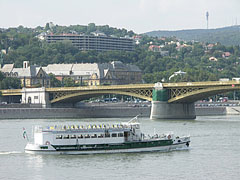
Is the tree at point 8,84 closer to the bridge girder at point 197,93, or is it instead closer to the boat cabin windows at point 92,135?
the bridge girder at point 197,93

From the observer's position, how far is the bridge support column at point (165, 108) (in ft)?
414

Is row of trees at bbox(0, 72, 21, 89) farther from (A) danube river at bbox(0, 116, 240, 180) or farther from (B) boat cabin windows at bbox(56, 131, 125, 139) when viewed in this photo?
(B) boat cabin windows at bbox(56, 131, 125, 139)

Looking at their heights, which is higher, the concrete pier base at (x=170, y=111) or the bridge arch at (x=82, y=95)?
the bridge arch at (x=82, y=95)

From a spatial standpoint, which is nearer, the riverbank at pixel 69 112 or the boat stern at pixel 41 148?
the boat stern at pixel 41 148

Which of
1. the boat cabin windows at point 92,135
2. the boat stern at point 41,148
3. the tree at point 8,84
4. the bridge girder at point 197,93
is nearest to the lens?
the boat stern at point 41,148

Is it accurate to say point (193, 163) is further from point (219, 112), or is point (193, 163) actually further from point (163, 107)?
point (219, 112)

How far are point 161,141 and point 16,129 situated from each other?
32.2 meters

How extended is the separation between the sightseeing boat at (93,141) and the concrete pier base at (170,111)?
165 feet

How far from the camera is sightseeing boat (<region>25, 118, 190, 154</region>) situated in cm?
7312

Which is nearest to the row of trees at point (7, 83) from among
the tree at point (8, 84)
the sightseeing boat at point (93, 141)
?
the tree at point (8, 84)

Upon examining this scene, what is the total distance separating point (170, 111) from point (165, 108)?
88 cm

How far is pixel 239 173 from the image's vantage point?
2446 inches

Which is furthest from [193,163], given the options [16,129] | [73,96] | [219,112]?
[219,112]

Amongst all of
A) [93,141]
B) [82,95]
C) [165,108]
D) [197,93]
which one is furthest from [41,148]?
[82,95]
